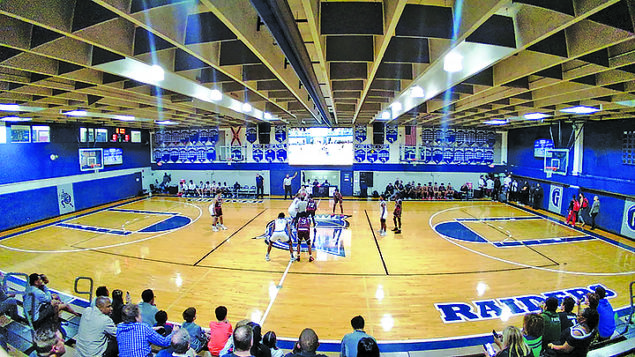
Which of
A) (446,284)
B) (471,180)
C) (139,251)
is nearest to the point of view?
(446,284)

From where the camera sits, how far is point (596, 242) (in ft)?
34.1

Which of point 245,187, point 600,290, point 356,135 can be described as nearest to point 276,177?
point 245,187

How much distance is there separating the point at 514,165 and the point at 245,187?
1674cm

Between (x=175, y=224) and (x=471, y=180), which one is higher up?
(x=471, y=180)

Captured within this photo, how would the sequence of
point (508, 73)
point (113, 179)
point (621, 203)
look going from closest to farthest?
point (508, 73), point (621, 203), point (113, 179)

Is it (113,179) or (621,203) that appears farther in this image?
(113,179)

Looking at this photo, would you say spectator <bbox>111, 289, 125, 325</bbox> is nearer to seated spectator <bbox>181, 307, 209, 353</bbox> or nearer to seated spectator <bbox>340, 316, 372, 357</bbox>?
seated spectator <bbox>181, 307, 209, 353</bbox>

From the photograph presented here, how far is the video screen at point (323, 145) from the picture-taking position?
19141 mm

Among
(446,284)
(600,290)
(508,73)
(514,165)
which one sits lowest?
(446,284)

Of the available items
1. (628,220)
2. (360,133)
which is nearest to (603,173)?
(628,220)

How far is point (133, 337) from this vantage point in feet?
11.3

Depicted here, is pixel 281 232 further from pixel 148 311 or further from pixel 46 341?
pixel 46 341

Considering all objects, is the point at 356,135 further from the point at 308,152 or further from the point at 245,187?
the point at 245,187

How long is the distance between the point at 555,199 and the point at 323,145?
12.4m
